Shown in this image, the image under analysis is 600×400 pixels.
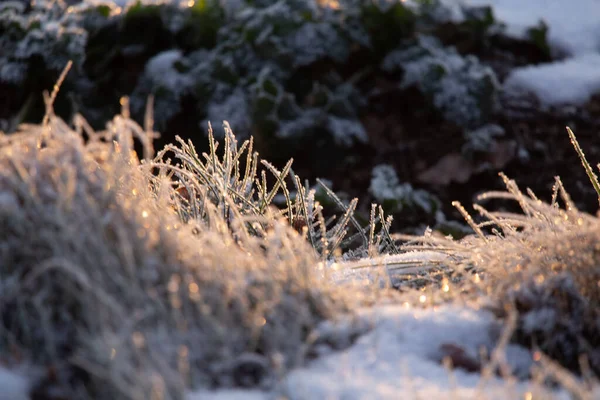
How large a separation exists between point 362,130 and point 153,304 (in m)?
2.55

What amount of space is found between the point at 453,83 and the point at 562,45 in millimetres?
1163

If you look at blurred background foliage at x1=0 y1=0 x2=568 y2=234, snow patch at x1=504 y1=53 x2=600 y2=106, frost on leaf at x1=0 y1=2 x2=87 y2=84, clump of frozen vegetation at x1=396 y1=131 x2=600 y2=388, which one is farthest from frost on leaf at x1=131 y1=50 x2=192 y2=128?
clump of frozen vegetation at x1=396 y1=131 x2=600 y2=388

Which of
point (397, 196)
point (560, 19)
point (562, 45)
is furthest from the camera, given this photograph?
point (560, 19)

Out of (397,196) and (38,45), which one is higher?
(38,45)

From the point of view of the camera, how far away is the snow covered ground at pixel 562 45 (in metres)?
3.85

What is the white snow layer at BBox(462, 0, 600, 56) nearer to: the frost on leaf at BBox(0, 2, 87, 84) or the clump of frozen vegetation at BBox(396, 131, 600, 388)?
the frost on leaf at BBox(0, 2, 87, 84)

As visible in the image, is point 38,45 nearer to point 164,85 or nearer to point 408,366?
point 164,85

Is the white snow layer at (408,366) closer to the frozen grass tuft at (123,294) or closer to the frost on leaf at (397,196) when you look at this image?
the frozen grass tuft at (123,294)

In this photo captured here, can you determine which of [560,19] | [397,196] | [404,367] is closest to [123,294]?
[404,367]

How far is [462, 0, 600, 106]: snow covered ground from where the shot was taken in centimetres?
385

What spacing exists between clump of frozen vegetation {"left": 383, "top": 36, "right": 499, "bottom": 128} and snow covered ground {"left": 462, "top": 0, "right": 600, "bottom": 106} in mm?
352

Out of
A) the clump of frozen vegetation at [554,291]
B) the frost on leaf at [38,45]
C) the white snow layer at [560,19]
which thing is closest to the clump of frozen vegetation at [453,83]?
the white snow layer at [560,19]

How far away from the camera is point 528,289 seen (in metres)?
1.35

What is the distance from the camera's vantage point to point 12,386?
1.03 m
